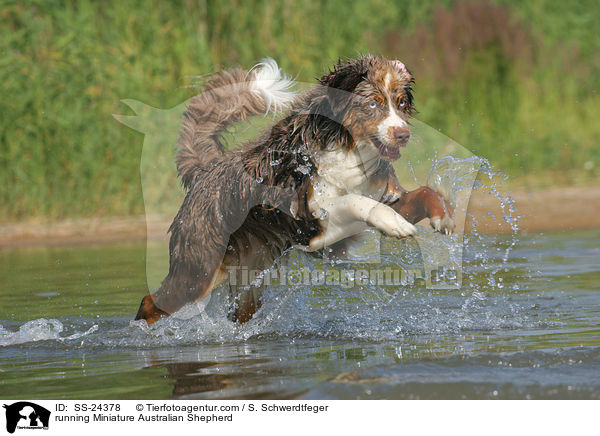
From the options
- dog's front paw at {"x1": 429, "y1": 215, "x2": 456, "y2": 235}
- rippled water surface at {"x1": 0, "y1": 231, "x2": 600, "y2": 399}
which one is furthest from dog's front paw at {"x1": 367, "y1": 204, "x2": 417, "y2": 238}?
rippled water surface at {"x1": 0, "y1": 231, "x2": 600, "y2": 399}

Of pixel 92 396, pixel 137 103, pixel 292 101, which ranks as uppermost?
pixel 137 103

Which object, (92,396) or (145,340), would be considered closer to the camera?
(92,396)

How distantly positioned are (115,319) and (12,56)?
6192mm

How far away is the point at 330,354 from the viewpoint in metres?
5.00

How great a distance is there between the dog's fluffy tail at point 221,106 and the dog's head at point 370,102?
19.4 inches

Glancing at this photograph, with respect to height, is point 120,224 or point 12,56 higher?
point 12,56

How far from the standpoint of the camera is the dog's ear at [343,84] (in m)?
5.57

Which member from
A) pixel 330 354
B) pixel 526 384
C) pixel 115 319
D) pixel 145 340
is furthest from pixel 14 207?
pixel 526 384

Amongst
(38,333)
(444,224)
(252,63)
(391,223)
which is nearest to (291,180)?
(391,223)

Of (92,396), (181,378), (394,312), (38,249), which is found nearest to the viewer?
(92,396)

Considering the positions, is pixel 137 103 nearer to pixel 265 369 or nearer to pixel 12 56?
pixel 12 56

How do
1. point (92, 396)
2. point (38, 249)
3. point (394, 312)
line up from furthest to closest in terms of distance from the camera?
point (38, 249), point (394, 312), point (92, 396)
